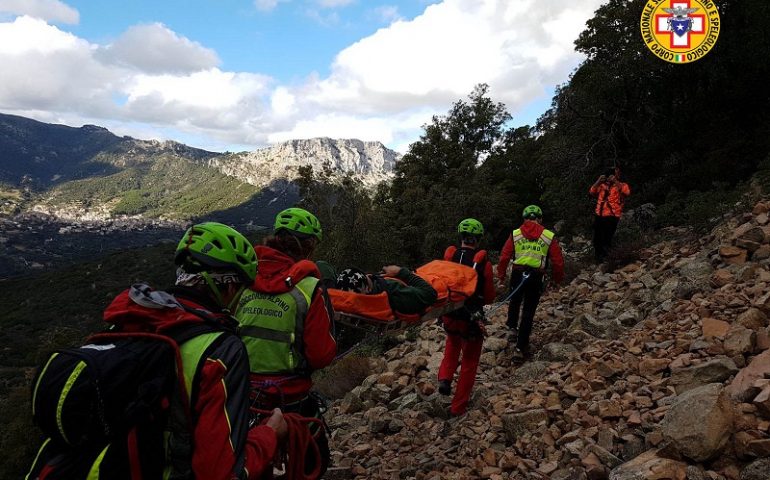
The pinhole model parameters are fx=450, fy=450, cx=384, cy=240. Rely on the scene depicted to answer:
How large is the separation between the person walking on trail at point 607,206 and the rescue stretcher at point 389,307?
7.45 meters

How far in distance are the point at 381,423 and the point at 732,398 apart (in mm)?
4630

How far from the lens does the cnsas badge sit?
14117mm

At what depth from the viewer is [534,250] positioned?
8.34m

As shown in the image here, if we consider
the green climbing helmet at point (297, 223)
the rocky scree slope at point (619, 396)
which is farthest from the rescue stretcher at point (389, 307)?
the rocky scree slope at point (619, 396)

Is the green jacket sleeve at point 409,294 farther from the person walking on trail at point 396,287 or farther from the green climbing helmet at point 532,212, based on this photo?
the green climbing helmet at point 532,212

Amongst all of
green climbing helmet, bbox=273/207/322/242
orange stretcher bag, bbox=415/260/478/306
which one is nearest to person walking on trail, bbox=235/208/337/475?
green climbing helmet, bbox=273/207/322/242

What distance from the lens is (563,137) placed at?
18.9 meters

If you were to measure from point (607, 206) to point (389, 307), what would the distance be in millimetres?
9385

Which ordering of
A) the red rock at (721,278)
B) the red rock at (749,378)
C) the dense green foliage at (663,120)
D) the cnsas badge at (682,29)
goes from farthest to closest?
the cnsas badge at (682,29) < the dense green foliage at (663,120) < the red rock at (721,278) < the red rock at (749,378)

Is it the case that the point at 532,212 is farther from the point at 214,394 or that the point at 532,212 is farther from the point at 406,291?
the point at 214,394

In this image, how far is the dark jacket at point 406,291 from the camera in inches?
183

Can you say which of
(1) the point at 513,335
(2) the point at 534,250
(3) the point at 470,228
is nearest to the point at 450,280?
(3) the point at 470,228

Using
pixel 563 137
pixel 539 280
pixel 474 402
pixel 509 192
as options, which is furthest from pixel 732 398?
pixel 509 192

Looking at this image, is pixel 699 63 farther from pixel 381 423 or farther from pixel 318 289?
pixel 318 289
